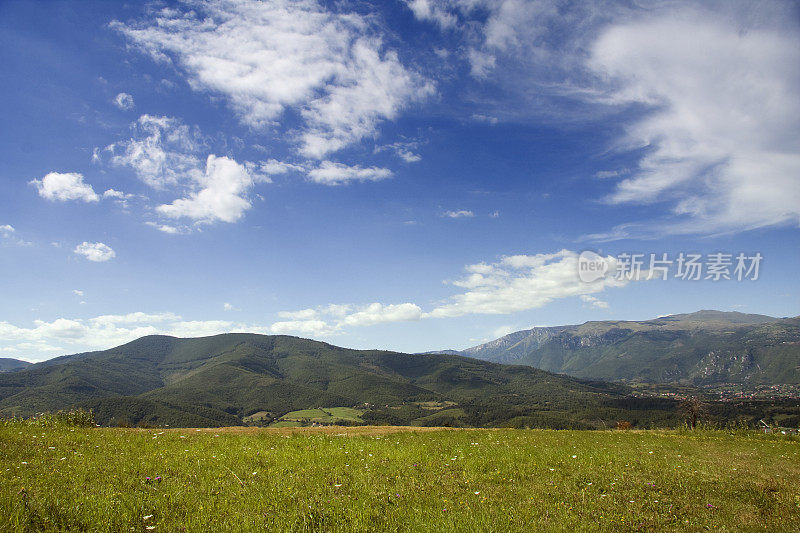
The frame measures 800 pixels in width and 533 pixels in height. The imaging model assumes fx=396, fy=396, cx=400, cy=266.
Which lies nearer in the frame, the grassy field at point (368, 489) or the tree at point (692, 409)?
the grassy field at point (368, 489)

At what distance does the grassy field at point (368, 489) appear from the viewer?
24.7ft

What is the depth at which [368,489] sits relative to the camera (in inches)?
375

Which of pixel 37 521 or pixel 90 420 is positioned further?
pixel 90 420

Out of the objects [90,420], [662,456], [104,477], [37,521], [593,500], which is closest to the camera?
[37,521]

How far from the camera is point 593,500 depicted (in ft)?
30.7

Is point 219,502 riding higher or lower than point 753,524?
lower

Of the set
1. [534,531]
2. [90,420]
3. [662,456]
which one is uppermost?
[534,531]

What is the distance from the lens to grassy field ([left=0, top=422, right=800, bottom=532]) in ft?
24.7

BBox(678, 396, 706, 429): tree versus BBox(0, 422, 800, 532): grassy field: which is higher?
BBox(0, 422, 800, 532): grassy field

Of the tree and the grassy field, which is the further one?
the tree

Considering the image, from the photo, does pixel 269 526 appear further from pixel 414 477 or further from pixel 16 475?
pixel 16 475

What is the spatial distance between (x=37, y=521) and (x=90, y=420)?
19.1 metres

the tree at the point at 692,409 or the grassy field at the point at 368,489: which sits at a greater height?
the grassy field at the point at 368,489

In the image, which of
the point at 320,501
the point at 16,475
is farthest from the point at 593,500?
the point at 16,475
